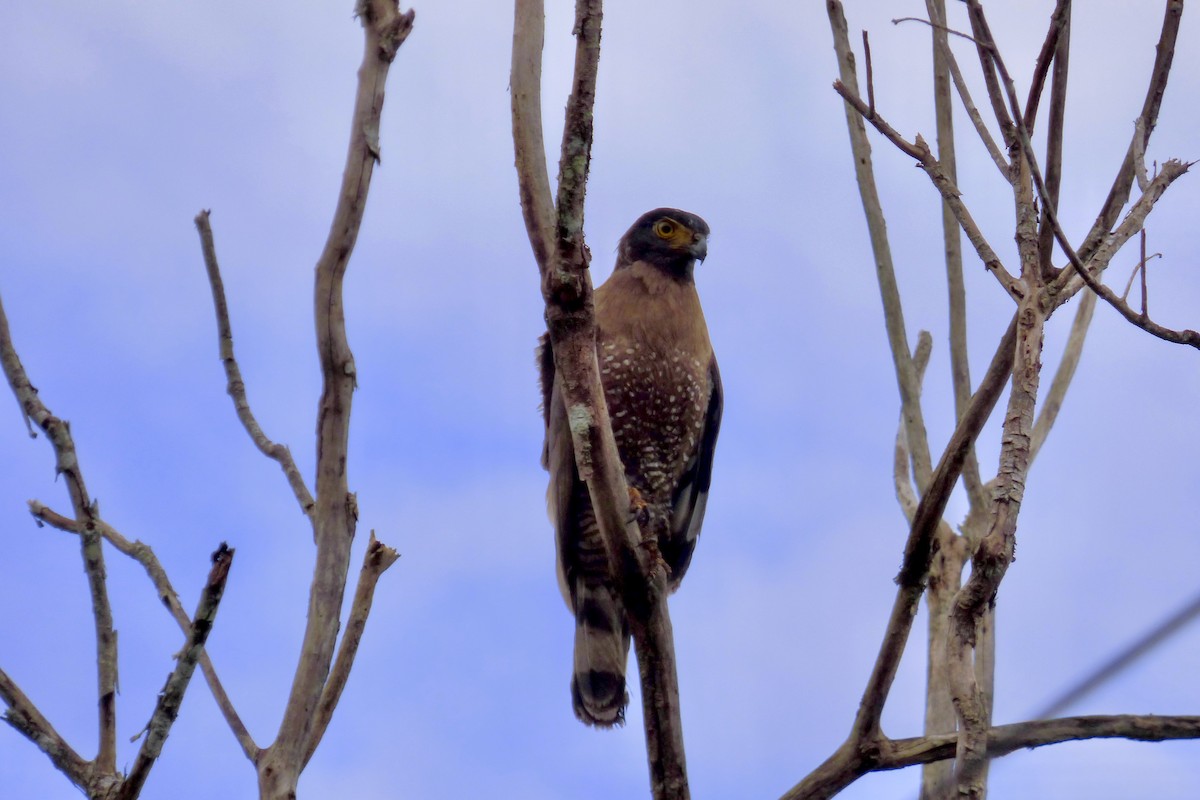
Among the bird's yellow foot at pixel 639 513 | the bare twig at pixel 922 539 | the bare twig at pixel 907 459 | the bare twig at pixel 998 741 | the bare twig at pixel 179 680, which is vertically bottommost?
the bare twig at pixel 179 680

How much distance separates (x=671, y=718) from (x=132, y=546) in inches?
70.2

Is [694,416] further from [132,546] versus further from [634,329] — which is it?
[132,546]

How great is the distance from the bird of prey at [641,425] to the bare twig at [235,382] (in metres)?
2.15

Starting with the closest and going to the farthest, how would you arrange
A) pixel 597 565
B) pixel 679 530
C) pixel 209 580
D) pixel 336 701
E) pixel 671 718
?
pixel 209 580 < pixel 336 701 < pixel 671 718 < pixel 597 565 < pixel 679 530

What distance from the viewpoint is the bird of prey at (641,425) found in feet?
20.3

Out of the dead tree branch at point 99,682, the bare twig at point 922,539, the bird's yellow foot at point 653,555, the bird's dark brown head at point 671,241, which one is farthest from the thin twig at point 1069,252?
the bird's dark brown head at point 671,241

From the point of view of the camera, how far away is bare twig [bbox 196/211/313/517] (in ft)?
11.7

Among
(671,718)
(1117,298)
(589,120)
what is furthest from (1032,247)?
(671,718)

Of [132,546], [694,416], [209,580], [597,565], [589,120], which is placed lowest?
[209,580]

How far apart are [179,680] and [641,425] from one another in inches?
166

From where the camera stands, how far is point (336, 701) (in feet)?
11.4

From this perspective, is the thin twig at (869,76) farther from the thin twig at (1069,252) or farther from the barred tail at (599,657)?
the barred tail at (599,657)

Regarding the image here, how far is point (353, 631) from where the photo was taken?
3.61 meters

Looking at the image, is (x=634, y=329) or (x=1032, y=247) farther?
(x=634, y=329)
